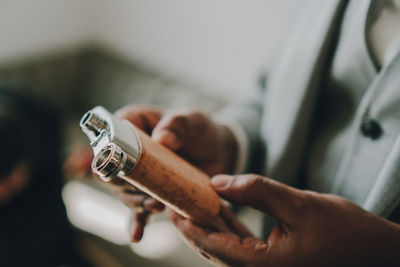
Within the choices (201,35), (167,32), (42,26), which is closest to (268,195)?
(201,35)

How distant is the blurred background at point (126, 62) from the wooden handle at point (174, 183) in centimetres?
53

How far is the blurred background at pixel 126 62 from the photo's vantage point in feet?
3.26

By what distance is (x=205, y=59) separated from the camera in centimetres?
122

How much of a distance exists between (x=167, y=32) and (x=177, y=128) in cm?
96

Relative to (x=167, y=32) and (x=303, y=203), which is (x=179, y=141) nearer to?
(x=303, y=203)

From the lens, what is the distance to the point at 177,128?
0.43 meters

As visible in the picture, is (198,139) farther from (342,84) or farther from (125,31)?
(125,31)

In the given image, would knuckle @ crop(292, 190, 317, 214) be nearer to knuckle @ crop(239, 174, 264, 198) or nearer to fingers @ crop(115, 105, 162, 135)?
knuckle @ crop(239, 174, 264, 198)

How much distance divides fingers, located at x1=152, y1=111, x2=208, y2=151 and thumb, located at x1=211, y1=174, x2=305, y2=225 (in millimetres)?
104

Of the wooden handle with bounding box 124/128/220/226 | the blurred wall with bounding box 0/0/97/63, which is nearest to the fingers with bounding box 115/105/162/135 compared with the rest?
the wooden handle with bounding box 124/128/220/226

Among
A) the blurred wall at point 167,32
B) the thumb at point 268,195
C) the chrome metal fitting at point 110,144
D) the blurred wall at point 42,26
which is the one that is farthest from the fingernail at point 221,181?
the blurred wall at point 42,26

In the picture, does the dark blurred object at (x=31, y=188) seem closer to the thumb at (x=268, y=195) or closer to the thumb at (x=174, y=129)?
the thumb at (x=174, y=129)

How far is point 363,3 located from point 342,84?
11 cm

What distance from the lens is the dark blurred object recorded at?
3.18ft
